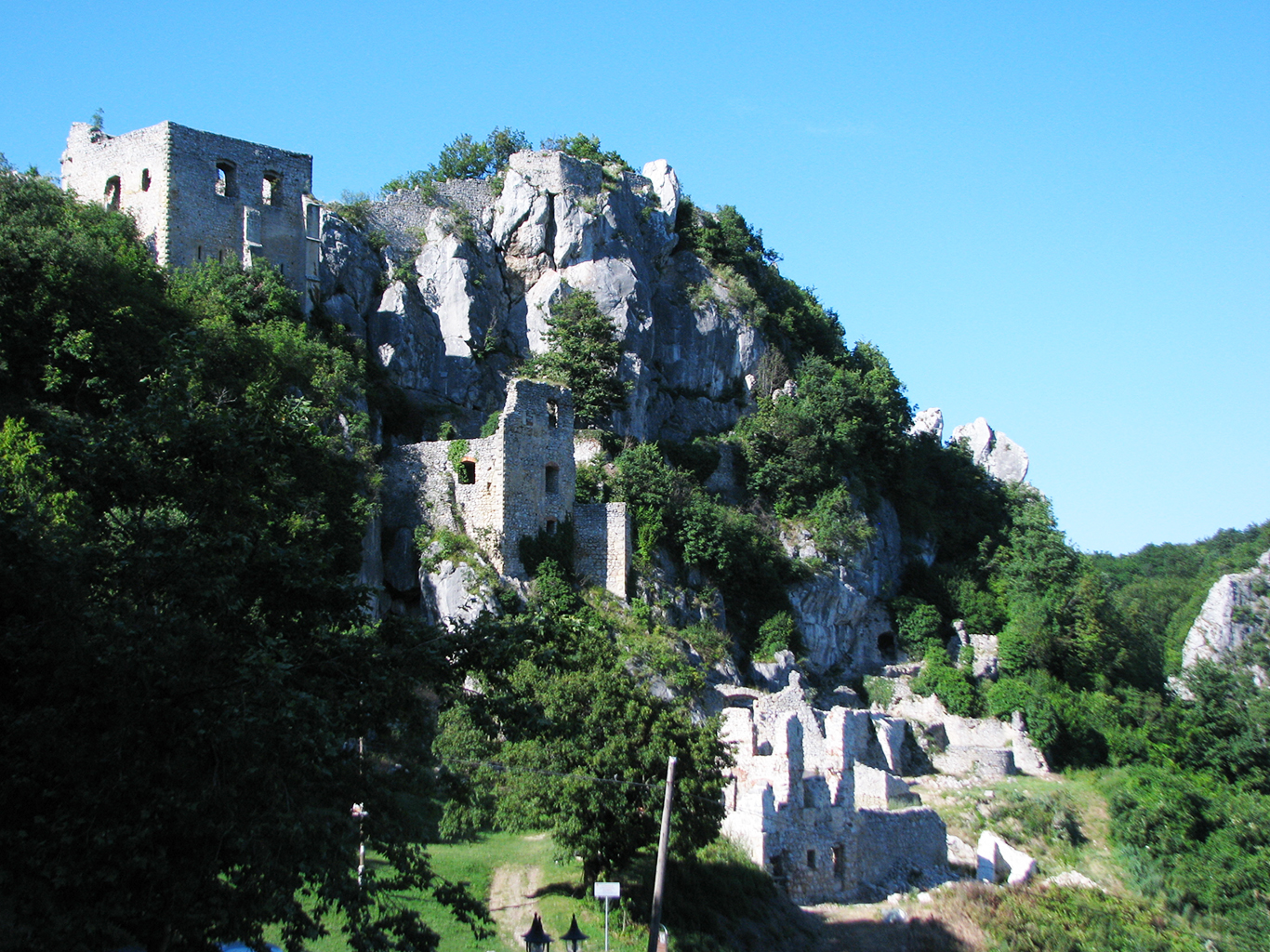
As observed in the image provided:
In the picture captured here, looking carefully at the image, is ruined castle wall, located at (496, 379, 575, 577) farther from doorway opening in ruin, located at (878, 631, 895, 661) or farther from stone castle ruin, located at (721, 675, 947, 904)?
doorway opening in ruin, located at (878, 631, 895, 661)

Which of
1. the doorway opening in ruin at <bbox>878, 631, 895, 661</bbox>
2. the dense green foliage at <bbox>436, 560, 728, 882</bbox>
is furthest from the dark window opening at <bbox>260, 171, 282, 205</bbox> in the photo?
the doorway opening in ruin at <bbox>878, 631, 895, 661</bbox>

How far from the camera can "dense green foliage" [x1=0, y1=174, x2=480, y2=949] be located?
32.9 feet

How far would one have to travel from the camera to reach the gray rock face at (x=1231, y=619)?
173 feet

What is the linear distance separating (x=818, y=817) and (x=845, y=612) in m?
17.5

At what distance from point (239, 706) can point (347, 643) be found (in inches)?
74.0

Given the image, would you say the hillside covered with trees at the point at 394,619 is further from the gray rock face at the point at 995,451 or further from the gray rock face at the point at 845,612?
the gray rock face at the point at 995,451

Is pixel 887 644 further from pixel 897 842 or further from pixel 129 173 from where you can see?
pixel 129 173

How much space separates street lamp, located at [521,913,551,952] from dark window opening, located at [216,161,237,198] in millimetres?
27226

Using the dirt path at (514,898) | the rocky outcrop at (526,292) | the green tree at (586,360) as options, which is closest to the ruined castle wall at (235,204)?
the rocky outcrop at (526,292)

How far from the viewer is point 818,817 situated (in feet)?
73.5

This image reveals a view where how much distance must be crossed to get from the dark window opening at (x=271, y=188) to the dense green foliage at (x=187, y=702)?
2296 cm

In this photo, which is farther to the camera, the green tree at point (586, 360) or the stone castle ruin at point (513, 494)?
the green tree at point (586, 360)

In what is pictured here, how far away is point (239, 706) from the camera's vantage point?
35.6 ft

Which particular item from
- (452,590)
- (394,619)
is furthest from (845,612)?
(394,619)
